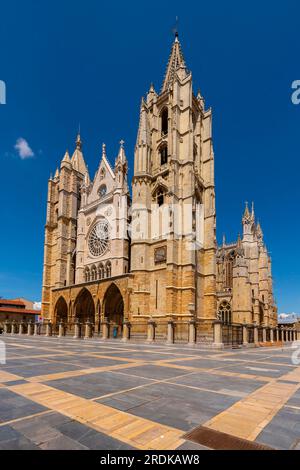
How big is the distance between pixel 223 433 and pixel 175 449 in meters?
0.80

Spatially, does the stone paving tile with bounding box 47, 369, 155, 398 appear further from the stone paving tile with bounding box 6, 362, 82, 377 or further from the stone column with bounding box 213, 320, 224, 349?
the stone column with bounding box 213, 320, 224, 349

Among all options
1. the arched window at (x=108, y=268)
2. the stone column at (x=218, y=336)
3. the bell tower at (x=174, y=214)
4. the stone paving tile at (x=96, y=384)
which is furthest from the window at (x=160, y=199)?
the stone paving tile at (x=96, y=384)

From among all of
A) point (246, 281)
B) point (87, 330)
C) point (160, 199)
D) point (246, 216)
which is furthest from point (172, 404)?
point (246, 216)

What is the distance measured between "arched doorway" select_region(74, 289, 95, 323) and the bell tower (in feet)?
37.5

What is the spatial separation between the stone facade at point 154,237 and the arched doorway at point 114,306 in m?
0.12

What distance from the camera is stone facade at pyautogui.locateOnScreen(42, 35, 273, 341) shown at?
95.5 feet

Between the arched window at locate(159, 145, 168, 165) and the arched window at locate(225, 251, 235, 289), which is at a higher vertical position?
the arched window at locate(159, 145, 168, 165)

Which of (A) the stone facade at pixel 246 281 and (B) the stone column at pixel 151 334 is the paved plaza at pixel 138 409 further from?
(A) the stone facade at pixel 246 281

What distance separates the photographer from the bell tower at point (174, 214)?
28875 millimetres

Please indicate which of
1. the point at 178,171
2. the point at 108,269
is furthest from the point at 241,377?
the point at 108,269

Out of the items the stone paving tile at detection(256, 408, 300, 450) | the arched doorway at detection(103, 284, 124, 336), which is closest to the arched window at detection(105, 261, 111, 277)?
the arched doorway at detection(103, 284, 124, 336)

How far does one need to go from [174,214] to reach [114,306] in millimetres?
14026

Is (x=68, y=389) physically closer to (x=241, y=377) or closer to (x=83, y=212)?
(x=241, y=377)

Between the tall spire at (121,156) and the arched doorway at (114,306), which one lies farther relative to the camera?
the tall spire at (121,156)
